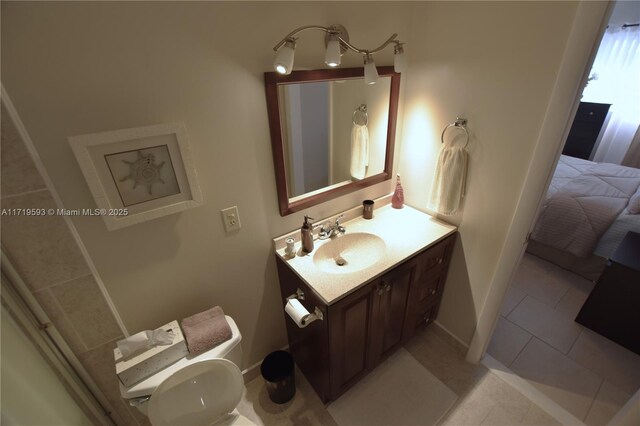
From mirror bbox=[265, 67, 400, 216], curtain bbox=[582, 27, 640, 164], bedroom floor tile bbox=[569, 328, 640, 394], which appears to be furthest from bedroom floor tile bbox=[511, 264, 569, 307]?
curtain bbox=[582, 27, 640, 164]

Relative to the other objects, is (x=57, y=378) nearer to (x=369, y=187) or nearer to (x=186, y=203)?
(x=186, y=203)

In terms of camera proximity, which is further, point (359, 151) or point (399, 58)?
point (359, 151)

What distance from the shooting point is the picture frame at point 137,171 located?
2.97ft

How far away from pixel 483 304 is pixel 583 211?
1.47m

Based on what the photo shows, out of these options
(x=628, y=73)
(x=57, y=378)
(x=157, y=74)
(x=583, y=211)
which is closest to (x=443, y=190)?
(x=157, y=74)

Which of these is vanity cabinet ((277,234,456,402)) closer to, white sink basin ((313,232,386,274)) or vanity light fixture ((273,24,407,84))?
white sink basin ((313,232,386,274))

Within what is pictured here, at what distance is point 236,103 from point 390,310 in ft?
4.17

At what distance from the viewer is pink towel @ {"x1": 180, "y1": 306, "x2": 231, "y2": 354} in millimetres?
1171

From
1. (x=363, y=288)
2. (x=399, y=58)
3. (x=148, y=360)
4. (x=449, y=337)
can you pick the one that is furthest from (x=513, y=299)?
(x=148, y=360)

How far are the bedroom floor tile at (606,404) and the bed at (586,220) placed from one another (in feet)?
3.44

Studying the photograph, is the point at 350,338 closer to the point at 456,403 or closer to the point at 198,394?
the point at 198,394

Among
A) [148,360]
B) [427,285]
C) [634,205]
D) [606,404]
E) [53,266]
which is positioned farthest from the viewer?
[634,205]

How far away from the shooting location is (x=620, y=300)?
1.86 m

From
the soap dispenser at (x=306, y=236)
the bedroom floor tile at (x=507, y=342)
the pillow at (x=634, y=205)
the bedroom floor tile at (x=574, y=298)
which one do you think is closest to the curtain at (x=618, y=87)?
the pillow at (x=634, y=205)
